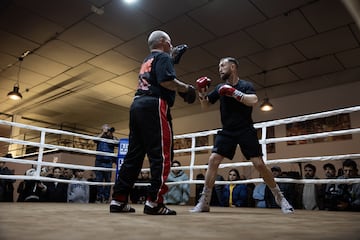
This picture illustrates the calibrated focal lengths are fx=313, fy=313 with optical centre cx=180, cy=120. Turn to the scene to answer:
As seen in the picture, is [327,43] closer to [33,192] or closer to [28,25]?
[28,25]

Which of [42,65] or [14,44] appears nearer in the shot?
[14,44]

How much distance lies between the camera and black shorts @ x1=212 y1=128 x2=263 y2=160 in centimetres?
224

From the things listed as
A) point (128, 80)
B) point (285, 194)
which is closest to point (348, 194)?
point (285, 194)

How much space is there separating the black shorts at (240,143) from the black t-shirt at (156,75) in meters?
0.53

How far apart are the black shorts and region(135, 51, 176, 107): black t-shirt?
528 mm

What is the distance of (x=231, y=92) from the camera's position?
2207 millimetres

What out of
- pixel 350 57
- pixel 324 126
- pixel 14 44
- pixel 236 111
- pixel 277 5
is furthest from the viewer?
pixel 324 126

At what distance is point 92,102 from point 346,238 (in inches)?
285

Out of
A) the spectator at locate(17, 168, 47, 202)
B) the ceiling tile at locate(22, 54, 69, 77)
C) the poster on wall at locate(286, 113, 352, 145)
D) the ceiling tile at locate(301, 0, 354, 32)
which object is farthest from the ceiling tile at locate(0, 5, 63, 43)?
the poster on wall at locate(286, 113, 352, 145)

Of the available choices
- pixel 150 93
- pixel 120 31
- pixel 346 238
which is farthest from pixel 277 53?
pixel 346 238

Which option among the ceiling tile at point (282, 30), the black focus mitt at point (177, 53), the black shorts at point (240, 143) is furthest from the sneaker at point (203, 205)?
the ceiling tile at point (282, 30)

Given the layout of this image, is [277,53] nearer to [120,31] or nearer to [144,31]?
[144,31]

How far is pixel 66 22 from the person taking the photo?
4344mm

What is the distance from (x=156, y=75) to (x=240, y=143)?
0.80m
